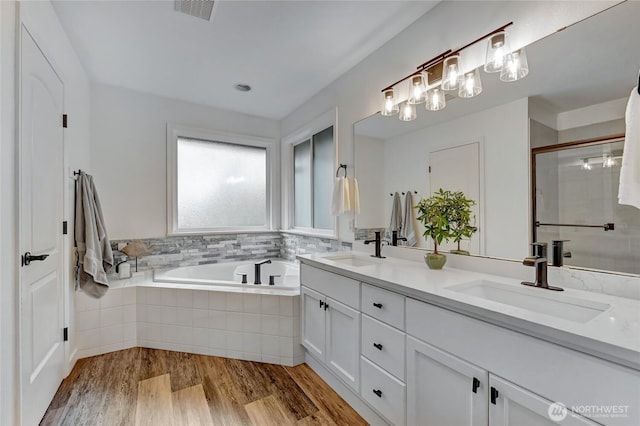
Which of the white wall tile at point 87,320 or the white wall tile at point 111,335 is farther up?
the white wall tile at point 87,320

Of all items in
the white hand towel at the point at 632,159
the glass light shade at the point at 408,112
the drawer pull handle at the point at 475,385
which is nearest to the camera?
the white hand towel at the point at 632,159

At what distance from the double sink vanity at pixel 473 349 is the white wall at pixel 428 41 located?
107cm

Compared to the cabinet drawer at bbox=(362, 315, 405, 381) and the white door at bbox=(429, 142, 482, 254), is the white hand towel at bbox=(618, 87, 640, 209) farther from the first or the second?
the cabinet drawer at bbox=(362, 315, 405, 381)

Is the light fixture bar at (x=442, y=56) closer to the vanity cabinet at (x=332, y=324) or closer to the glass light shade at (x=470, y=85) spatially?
the glass light shade at (x=470, y=85)

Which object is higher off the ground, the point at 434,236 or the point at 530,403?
the point at 434,236

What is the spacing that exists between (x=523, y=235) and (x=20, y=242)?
8.35ft

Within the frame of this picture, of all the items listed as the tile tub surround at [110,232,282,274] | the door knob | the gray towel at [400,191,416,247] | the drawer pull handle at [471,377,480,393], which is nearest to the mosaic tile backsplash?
the tile tub surround at [110,232,282,274]

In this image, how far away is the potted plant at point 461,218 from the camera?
5.56ft

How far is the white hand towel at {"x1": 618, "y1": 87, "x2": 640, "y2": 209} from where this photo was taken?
3.15ft

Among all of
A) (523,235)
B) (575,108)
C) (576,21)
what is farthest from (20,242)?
(576,21)

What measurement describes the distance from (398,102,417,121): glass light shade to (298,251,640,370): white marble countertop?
107cm

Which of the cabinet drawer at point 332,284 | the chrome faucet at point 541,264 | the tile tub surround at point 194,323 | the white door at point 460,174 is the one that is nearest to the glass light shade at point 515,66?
the white door at point 460,174

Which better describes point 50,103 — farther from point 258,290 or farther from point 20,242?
point 258,290

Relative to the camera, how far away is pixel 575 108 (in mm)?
1290
